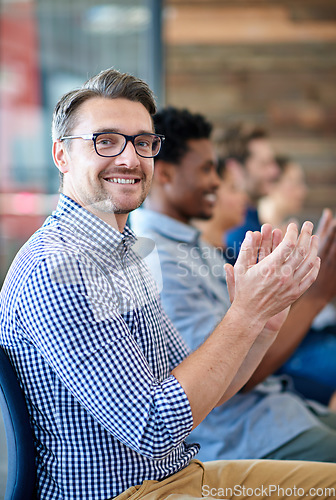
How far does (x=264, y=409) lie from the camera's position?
1.30m

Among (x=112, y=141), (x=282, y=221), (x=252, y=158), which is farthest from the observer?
(x=252, y=158)

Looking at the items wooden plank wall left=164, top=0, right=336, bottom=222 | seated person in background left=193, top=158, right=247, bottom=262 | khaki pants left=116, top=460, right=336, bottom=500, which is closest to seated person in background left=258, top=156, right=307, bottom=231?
wooden plank wall left=164, top=0, right=336, bottom=222

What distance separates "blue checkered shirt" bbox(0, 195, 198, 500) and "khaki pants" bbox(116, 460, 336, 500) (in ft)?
0.24

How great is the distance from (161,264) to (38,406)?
0.47 meters

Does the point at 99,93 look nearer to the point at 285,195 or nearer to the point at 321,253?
the point at 321,253

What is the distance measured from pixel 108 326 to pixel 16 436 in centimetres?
23

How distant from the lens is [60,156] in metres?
0.94

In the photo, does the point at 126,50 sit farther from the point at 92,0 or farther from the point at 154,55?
the point at 92,0

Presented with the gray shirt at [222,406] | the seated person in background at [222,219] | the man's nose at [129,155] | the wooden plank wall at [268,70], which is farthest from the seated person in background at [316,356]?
the wooden plank wall at [268,70]

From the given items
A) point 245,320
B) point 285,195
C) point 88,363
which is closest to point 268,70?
point 285,195

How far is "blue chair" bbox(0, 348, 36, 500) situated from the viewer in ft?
2.79

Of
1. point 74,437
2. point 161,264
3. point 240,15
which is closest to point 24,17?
point 240,15

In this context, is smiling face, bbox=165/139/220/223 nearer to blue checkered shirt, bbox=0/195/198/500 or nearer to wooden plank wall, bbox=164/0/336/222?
blue checkered shirt, bbox=0/195/198/500

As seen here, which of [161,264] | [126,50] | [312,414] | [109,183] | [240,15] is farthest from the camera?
[240,15]
